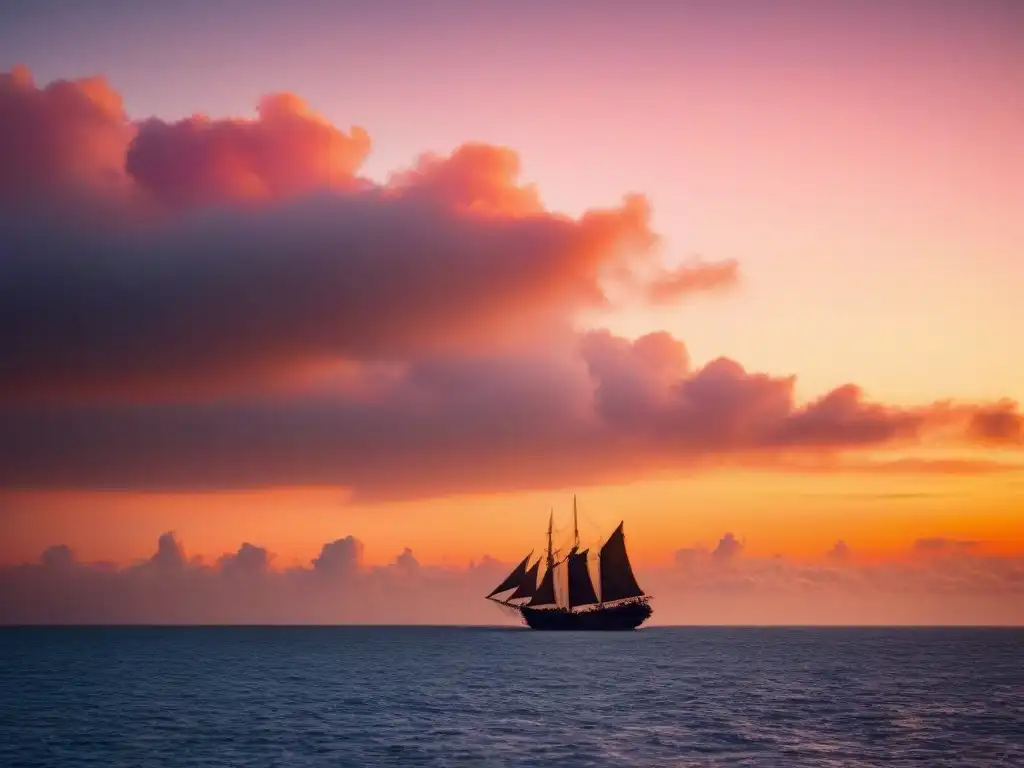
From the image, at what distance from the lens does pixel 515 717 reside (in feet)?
277

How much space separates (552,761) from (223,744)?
79.5ft

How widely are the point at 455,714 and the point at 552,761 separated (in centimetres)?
2726

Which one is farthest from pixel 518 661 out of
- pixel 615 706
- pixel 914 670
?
pixel 615 706

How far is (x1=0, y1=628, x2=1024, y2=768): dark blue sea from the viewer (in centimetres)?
6525

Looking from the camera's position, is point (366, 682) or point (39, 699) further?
point (366, 682)

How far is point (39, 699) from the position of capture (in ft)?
351

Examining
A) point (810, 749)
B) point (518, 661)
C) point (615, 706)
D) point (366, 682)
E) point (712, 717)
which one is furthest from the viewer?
point (518, 661)

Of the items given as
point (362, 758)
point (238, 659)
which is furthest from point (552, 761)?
point (238, 659)

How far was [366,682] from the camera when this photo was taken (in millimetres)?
126500

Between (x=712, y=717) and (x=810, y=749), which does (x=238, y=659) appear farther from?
(x=810, y=749)

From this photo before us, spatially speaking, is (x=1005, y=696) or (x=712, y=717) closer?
(x=712, y=717)

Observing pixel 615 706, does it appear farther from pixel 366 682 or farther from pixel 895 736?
pixel 366 682

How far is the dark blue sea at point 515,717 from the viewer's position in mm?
65250

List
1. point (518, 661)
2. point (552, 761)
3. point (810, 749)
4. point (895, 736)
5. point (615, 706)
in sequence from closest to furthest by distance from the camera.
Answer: point (552, 761)
point (810, 749)
point (895, 736)
point (615, 706)
point (518, 661)
